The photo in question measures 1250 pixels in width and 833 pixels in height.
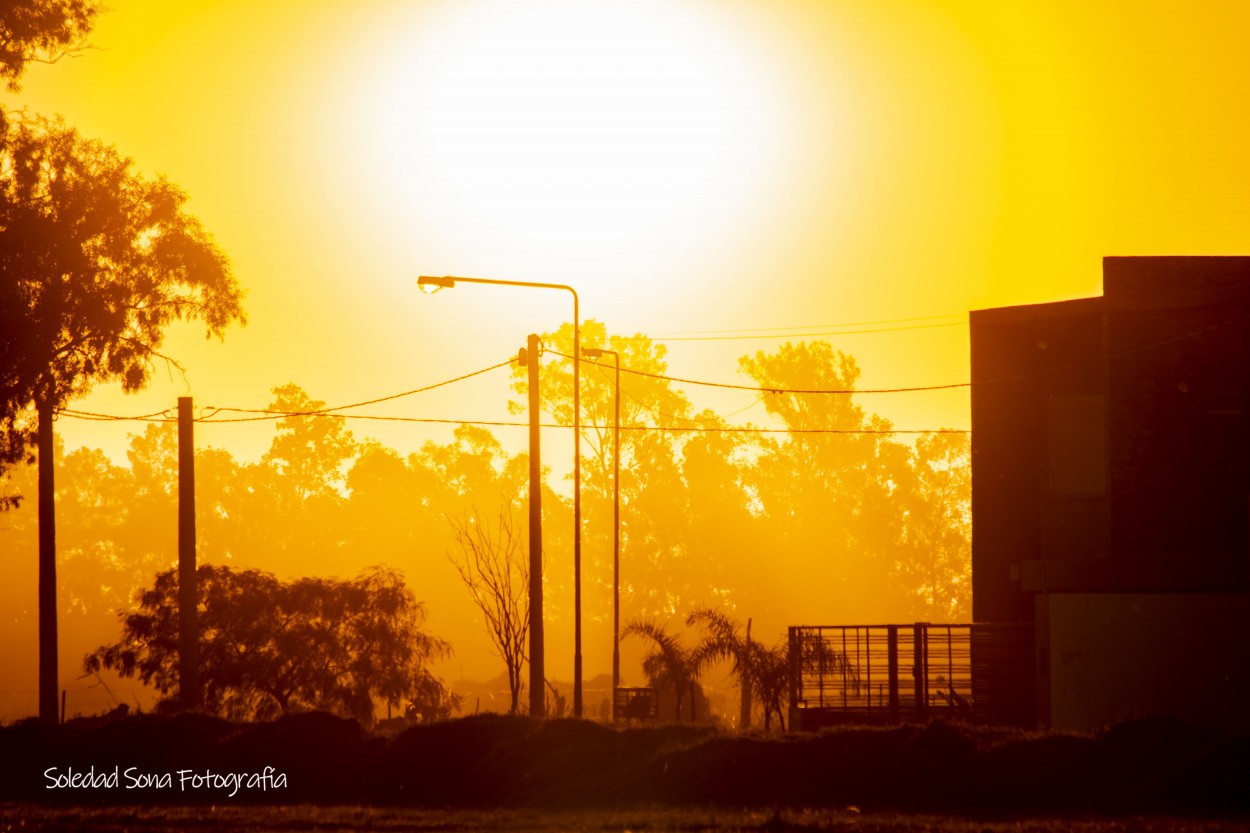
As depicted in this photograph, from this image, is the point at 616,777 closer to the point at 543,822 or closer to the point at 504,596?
the point at 543,822

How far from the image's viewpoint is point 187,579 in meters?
32.8

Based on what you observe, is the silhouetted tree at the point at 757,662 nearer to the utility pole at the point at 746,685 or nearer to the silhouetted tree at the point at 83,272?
the utility pole at the point at 746,685

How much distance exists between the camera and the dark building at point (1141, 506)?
2997 centimetres

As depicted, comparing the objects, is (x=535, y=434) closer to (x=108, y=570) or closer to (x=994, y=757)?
(x=994, y=757)

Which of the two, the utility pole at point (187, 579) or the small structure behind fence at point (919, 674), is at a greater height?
the utility pole at point (187, 579)

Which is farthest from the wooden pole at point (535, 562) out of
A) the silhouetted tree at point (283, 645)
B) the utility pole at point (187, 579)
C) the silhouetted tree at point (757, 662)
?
the silhouetted tree at point (283, 645)

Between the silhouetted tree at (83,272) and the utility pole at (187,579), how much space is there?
394 centimetres

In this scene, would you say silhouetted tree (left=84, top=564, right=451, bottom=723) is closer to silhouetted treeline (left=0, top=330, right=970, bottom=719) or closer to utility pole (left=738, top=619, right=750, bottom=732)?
utility pole (left=738, top=619, right=750, bottom=732)

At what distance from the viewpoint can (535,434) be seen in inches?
1261

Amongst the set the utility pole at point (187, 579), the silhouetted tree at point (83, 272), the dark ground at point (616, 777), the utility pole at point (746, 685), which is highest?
the silhouetted tree at point (83, 272)

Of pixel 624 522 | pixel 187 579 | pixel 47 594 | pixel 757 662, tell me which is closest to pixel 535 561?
pixel 187 579

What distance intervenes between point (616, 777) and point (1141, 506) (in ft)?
47.7

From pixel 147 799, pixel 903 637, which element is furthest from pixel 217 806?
pixel 903 637

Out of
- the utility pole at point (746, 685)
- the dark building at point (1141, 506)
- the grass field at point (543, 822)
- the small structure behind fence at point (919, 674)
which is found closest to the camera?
the grass field at point (543, 822)
